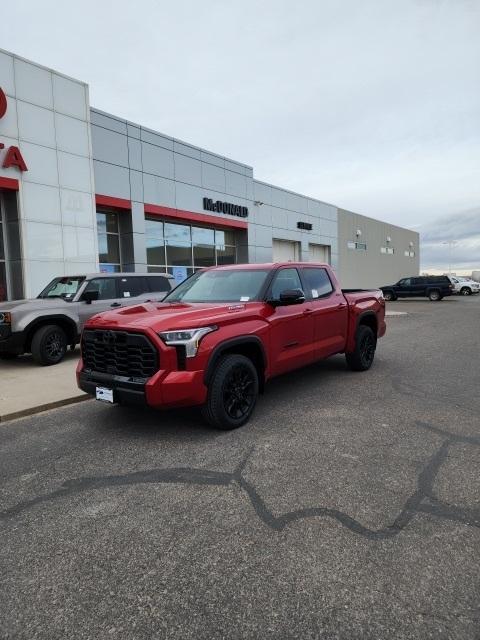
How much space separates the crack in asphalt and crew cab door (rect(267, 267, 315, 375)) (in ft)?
5.01

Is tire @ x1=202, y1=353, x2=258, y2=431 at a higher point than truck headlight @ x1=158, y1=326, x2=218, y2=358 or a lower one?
lower

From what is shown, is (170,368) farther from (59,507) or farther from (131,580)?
(131,580)

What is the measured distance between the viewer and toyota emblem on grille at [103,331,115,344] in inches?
183

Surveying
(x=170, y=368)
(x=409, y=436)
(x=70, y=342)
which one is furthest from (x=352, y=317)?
(x=70, y=342)

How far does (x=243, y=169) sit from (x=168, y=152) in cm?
595

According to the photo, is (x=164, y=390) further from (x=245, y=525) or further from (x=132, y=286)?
Result: (x=132, y=286)

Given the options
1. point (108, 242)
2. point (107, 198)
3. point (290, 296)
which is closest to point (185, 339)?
point (290, 296)

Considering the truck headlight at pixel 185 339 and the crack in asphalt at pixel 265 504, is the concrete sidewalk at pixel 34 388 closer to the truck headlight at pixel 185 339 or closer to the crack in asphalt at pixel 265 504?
Result: the crack in asphalt at pixel 265 504

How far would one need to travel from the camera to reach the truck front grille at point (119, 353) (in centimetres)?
438

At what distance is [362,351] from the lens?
24.7 ft

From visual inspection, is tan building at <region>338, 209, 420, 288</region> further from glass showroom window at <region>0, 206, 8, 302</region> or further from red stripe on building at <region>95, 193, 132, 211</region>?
glass showroom window at <region>0, 206, 8, 302</region>

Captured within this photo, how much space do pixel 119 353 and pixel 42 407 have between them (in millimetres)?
2083

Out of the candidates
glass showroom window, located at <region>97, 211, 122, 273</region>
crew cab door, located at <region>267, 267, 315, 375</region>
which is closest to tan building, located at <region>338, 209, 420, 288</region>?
glass showroom window, located at <region>97, 211, 122, 273</region>

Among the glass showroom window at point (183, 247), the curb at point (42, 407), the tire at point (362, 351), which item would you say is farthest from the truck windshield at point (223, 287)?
the glass showroom window at point (183, 247)
